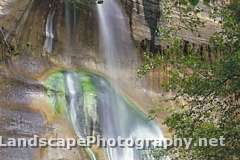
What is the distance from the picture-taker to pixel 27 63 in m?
11.0

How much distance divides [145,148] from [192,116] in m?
3.38

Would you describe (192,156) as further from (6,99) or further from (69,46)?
(69,46)

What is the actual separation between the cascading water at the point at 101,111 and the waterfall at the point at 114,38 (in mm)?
1441

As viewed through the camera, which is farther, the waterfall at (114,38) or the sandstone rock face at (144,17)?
the sandstone rock face at (144,17)

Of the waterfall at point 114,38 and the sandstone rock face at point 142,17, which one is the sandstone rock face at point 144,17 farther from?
the waterfall at point 114,38

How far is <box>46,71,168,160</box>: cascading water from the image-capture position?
32.6 ft

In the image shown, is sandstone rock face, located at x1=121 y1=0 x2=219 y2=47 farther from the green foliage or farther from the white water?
the green foliage

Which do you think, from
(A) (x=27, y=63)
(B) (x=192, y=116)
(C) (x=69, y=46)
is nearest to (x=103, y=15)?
(C) (x=69, y=46)

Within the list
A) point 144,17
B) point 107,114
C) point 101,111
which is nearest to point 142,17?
point 144,17

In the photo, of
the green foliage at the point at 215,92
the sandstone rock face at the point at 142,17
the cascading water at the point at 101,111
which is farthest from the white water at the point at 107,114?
the green foliage at the point at 215,92

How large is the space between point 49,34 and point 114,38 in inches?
83.6

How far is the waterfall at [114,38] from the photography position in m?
13.3

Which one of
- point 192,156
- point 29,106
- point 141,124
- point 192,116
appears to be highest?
point 192,116

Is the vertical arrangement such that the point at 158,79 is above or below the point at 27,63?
below
